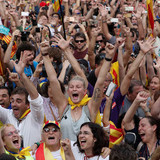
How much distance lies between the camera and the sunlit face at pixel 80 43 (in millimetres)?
7512

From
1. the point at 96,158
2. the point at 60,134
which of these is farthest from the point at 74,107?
the point at 96,158

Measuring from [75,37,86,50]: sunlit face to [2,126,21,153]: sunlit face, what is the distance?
10.4ft

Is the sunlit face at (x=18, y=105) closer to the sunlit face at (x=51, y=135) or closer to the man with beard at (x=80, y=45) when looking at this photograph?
the sunlit face at (x=51, y=135)

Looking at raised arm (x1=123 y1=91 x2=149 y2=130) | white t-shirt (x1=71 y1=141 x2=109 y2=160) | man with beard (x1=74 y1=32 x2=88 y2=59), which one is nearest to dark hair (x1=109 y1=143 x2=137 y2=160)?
white t-shirt (x1=71 y1=141 x2=109 y2=160)

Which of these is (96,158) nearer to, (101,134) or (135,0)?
(101,134)

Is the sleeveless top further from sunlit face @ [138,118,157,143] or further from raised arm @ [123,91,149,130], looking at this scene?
sunlit face @ [138,118,157,143]

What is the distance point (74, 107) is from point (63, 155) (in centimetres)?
56

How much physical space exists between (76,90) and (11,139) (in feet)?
3.01

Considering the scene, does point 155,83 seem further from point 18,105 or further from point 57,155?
point 57,155

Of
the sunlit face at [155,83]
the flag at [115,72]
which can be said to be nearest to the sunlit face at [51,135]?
the flag at [115,72]

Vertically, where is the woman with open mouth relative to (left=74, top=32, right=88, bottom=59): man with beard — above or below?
below

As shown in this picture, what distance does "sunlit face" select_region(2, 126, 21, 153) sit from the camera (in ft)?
14.8

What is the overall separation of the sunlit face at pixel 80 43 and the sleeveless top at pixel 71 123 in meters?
2.72

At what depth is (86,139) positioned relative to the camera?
464 cm
